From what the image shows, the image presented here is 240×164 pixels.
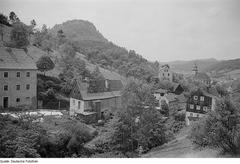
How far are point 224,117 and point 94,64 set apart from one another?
3.26m

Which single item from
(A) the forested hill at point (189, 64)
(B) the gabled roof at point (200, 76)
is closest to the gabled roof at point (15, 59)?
(A) the forested hill at point (189, 64)

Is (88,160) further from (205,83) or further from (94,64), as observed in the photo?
(205,83)

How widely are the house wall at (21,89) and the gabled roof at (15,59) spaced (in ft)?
0.38

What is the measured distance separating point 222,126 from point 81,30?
3.91 metres

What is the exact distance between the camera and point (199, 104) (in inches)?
223

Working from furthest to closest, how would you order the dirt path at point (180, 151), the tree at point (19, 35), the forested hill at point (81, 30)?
1. the tree at point (19, 35)
2. the forested hill at point (81, 30)
3. the dirt path at point (180, 151)

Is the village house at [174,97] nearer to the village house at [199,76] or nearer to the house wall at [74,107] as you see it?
the village house at [199,76]

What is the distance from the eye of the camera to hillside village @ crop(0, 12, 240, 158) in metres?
5.86

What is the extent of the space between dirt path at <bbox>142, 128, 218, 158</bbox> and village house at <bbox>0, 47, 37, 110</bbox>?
3012 millimetres

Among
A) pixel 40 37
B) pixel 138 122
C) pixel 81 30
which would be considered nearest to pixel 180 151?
pixel 138 122

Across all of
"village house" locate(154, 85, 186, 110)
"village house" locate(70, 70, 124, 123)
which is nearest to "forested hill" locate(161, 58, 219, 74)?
"village house" locate(154, 85, 186, 110)

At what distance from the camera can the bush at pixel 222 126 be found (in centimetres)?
507

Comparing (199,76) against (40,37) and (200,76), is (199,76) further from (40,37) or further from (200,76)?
(40,37)

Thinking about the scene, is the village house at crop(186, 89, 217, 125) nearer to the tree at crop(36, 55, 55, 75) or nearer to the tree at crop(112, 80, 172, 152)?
the tree at crop(112, 80, 172, 152)
